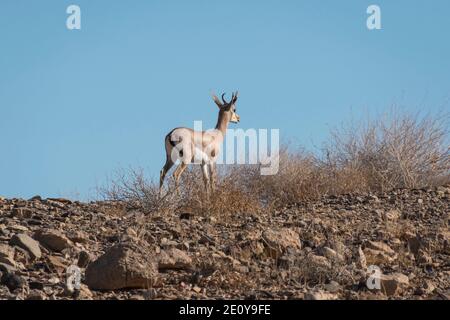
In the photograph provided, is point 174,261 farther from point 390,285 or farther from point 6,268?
point 390,285

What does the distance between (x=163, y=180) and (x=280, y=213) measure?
4.03 m

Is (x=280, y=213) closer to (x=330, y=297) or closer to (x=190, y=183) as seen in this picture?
(x=190, y=183)

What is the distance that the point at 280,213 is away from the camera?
1236 centimetres

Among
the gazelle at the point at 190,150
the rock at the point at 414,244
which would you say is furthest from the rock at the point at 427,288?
the gazelle at the point at 190,150

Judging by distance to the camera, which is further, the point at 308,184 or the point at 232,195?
the point at 308,184

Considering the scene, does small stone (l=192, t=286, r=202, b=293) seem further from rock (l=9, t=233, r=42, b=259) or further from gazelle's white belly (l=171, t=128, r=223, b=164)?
gazelle's white belly (l=171, t=128, r=223, b=164)

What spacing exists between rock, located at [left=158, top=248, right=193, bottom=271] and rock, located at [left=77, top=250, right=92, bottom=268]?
2.33 ft

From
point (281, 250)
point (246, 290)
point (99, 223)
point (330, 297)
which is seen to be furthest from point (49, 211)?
point (330, 297)

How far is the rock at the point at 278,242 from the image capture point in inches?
341

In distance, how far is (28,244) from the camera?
8.35m

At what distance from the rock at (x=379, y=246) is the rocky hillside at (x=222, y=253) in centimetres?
1

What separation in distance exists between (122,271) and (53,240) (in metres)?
1.89

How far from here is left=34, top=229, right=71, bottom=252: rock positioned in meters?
8.59
